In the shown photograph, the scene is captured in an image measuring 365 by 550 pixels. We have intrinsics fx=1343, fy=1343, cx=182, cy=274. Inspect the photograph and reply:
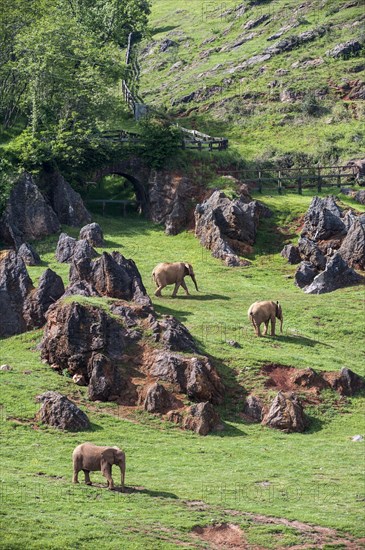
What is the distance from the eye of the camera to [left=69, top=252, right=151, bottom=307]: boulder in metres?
62.5

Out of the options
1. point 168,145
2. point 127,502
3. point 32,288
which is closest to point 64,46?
point 168,145

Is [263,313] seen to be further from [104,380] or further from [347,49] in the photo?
[347,49]

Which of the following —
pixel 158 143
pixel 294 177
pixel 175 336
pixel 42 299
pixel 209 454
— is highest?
pixel 158 143

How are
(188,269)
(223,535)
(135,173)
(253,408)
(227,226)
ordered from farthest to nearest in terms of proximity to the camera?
(135,173), (227,226), (188,269), (253,408), (223,535)

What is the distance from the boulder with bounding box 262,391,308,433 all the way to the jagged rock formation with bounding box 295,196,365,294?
18.1 meters

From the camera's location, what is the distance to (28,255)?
73.1 m

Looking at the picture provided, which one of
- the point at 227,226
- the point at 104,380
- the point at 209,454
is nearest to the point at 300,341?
the point at 104,380

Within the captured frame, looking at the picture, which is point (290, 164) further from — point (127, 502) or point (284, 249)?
point (127, 502)

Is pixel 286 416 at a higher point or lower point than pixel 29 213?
lower

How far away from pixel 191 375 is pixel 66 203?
102ft

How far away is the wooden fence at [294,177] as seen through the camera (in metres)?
91.4

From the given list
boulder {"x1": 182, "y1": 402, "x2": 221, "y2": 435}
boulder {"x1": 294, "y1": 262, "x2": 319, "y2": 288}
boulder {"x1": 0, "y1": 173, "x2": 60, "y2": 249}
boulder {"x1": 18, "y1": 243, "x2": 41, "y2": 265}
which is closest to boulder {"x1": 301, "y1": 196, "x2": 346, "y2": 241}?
boulder {"x1": 294, "y1": 262, "x2": 319, "y2": 288}

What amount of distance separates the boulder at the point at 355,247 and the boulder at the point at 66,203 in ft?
56.2

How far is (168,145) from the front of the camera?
89.8m
